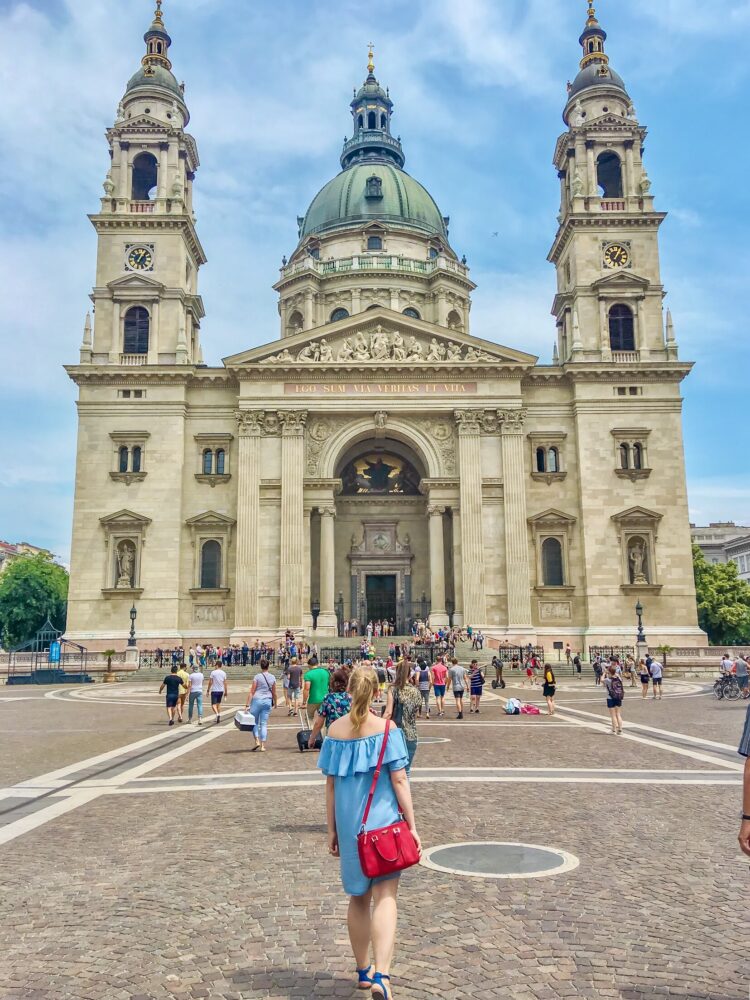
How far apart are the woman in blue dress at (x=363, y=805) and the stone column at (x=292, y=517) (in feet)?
136

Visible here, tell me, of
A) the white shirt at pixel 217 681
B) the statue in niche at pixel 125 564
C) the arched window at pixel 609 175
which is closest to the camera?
the white shirt at pixel 217 681

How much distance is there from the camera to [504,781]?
12.0 meters

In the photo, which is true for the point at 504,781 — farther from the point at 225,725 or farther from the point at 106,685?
the point at 106,685

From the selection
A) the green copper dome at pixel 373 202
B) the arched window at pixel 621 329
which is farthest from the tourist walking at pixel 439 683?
the green copper dome at pixel 373 202

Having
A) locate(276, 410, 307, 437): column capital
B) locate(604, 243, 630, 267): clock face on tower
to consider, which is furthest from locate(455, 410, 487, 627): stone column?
locate(604, 243, 630, 267): clock face on tower

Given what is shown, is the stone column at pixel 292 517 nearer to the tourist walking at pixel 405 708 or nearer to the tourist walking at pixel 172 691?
the tourist walking at pixel 172 691

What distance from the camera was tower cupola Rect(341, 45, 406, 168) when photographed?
251 ft

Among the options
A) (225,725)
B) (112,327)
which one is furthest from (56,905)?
(112,327)

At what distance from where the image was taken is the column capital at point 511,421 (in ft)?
162

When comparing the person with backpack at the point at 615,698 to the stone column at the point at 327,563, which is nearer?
the person with backpack at the point at 615,698

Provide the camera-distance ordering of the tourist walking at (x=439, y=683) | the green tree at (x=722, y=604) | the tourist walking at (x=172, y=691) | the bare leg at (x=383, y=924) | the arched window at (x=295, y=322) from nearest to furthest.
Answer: the bare leg at (x=383, y=924) → the tourist walking at (x=172, y=691) → the tourist walking at (x=439, y=683) → the arched window at (x=295, y=322) → the green tree at (x=722, y=604)

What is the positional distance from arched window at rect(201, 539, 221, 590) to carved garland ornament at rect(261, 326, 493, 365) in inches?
452

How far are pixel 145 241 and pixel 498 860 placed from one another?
5041cm

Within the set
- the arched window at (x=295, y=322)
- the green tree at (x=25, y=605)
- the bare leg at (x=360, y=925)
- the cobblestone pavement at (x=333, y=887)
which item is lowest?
the cobblestone pavement at (x=333, y=887)
